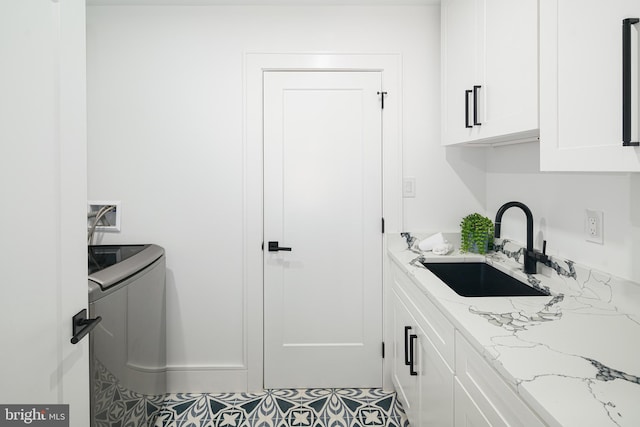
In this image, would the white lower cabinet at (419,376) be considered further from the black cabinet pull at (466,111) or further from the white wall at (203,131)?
the black cabinet pull at (466,111)

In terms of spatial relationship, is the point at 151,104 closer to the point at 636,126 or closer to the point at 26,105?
the point at 26,105

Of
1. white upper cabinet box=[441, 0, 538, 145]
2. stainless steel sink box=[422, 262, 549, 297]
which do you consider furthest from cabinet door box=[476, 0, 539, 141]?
stainless steel sink box=[422, 262, 549, 297]

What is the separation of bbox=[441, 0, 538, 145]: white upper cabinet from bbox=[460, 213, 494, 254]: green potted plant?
473 mm

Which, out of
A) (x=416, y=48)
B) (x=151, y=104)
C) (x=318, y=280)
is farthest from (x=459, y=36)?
(x=151, y=104)

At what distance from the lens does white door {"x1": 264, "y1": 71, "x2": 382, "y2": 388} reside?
7.81ft

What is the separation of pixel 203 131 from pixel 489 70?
1.57 m

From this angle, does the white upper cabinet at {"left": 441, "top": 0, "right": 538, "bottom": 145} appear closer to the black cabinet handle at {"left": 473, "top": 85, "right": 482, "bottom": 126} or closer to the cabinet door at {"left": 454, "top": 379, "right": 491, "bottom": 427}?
the black cabinet handle at {"left": 473, "top": 85, "right": 482, "bottom": 126}

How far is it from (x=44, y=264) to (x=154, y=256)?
3.81 ft

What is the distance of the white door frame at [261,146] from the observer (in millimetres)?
2355

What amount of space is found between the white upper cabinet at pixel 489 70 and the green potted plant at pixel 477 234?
47 centimetres

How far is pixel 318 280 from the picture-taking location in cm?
243

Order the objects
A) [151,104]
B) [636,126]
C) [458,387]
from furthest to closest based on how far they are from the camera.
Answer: [151,104] → [458,387] → [636,126]

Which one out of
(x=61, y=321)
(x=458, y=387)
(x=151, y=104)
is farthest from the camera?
(x=151, y=104)

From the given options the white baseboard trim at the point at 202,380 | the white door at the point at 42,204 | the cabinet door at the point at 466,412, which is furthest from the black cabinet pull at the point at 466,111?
the white baseboard trim at the point at 202,380
